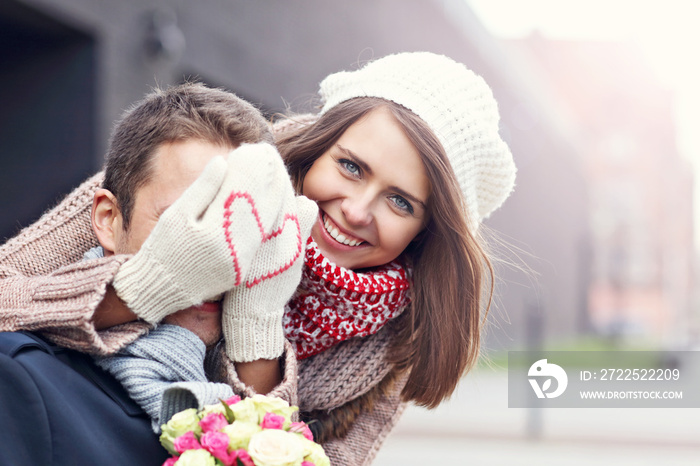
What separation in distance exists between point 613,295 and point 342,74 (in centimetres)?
5168

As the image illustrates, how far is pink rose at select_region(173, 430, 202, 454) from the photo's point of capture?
1578 millimetres

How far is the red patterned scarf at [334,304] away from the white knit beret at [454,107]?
1.35 ft

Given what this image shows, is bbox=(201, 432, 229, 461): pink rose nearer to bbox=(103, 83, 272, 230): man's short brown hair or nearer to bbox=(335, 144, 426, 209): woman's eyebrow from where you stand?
bbox=(103, 83, 272, 230): man's short brown hair

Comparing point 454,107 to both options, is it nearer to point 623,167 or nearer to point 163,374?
point 163,374

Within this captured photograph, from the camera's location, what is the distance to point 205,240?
168 cm

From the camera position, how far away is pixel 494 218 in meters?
20.8

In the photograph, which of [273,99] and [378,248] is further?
[273,99]

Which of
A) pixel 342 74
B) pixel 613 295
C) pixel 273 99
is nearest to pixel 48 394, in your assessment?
pixel 342 74

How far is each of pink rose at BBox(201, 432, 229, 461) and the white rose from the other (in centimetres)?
5

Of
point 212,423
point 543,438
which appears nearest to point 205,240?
point 212,423

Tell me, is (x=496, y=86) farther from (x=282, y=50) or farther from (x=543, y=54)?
(x=543, y=54)

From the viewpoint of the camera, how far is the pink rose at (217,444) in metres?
1.54

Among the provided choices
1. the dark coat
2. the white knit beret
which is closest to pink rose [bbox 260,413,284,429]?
the dark coat

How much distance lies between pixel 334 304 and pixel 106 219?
0.78 metres
